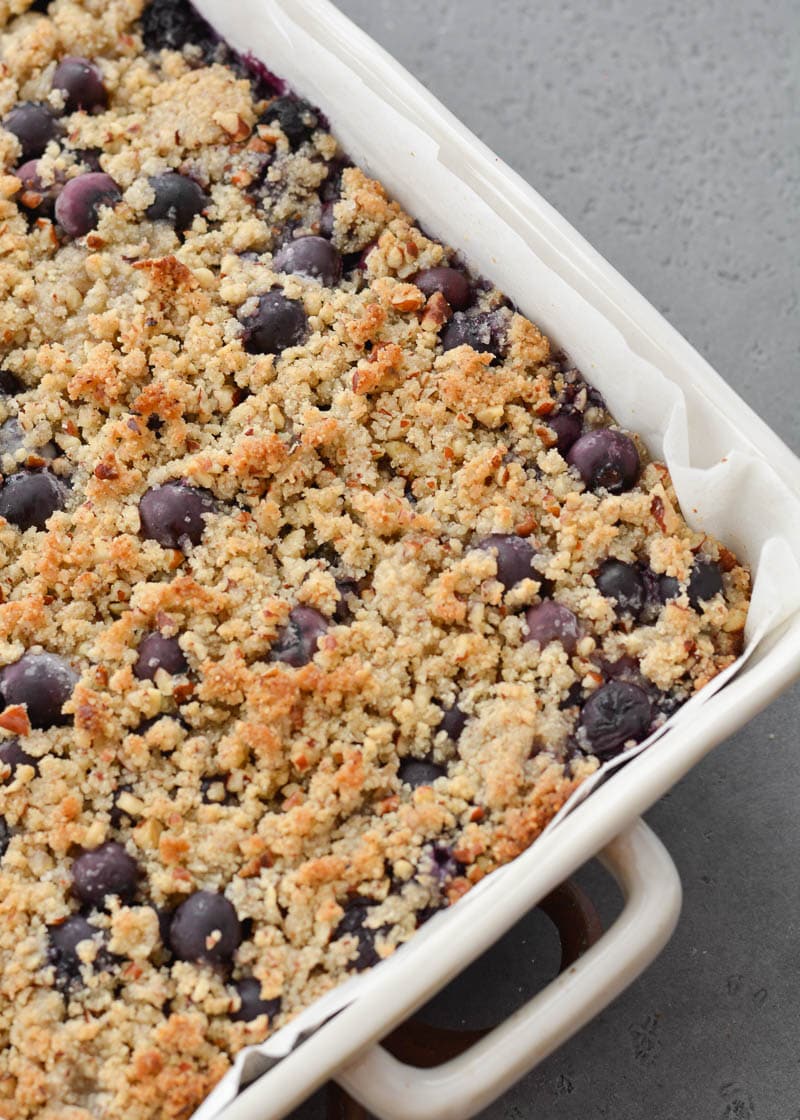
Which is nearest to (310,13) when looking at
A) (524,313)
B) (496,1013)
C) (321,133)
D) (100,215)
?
(321,133)

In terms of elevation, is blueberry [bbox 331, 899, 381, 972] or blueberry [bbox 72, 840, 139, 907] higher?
blueberry [bbox 331, 899, 381, 972]

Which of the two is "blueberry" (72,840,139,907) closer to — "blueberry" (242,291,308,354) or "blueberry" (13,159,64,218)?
"blueberry" (242,291,308,354)

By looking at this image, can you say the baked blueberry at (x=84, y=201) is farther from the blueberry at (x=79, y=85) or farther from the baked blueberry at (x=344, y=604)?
the baked blueberry at (x=344, y=604)

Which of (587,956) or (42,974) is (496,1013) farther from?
(42,974)

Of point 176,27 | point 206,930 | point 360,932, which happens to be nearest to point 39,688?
point 206,930

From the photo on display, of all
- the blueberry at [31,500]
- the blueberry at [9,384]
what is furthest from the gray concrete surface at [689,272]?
the blueberry at [9,384]

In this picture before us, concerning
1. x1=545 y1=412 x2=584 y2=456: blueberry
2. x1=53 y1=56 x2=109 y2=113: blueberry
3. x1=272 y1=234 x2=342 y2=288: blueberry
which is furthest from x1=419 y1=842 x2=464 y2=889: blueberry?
x1=53 y1=56 x2=109 y2=113: blueberry
